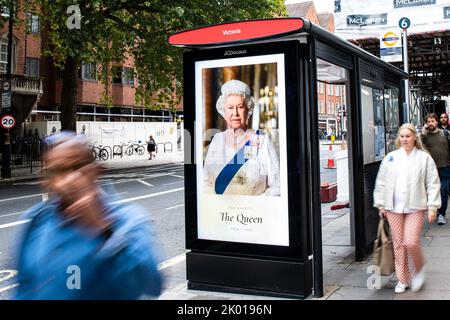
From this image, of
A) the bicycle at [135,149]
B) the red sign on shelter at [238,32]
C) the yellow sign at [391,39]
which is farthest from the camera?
the bicycle at [135,149]

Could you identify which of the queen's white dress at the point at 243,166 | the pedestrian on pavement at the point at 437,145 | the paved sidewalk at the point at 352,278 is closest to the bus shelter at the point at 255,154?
the queen's white dress at the point at 243,166

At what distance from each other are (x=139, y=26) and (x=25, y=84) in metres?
8.98

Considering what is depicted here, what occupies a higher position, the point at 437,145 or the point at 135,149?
the point at 135,149

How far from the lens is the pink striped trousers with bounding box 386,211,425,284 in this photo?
185 inches

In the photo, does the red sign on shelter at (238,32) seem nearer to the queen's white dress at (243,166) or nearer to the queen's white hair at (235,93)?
the queen's white hair at (235,93)

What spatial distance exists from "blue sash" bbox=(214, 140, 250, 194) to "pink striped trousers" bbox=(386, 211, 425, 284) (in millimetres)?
1594

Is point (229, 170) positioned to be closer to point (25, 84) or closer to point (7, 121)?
point (7, 121)

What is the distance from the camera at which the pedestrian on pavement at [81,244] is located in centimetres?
195

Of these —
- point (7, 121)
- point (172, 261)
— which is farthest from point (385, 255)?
point (7, 121)

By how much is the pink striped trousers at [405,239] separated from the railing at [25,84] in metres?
25.4

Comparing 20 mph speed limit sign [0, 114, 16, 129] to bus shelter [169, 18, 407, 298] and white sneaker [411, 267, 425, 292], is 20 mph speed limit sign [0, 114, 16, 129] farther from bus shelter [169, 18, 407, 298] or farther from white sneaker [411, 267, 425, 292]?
white sneaker [411, 267, 425, 292]

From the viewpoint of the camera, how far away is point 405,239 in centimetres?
474
